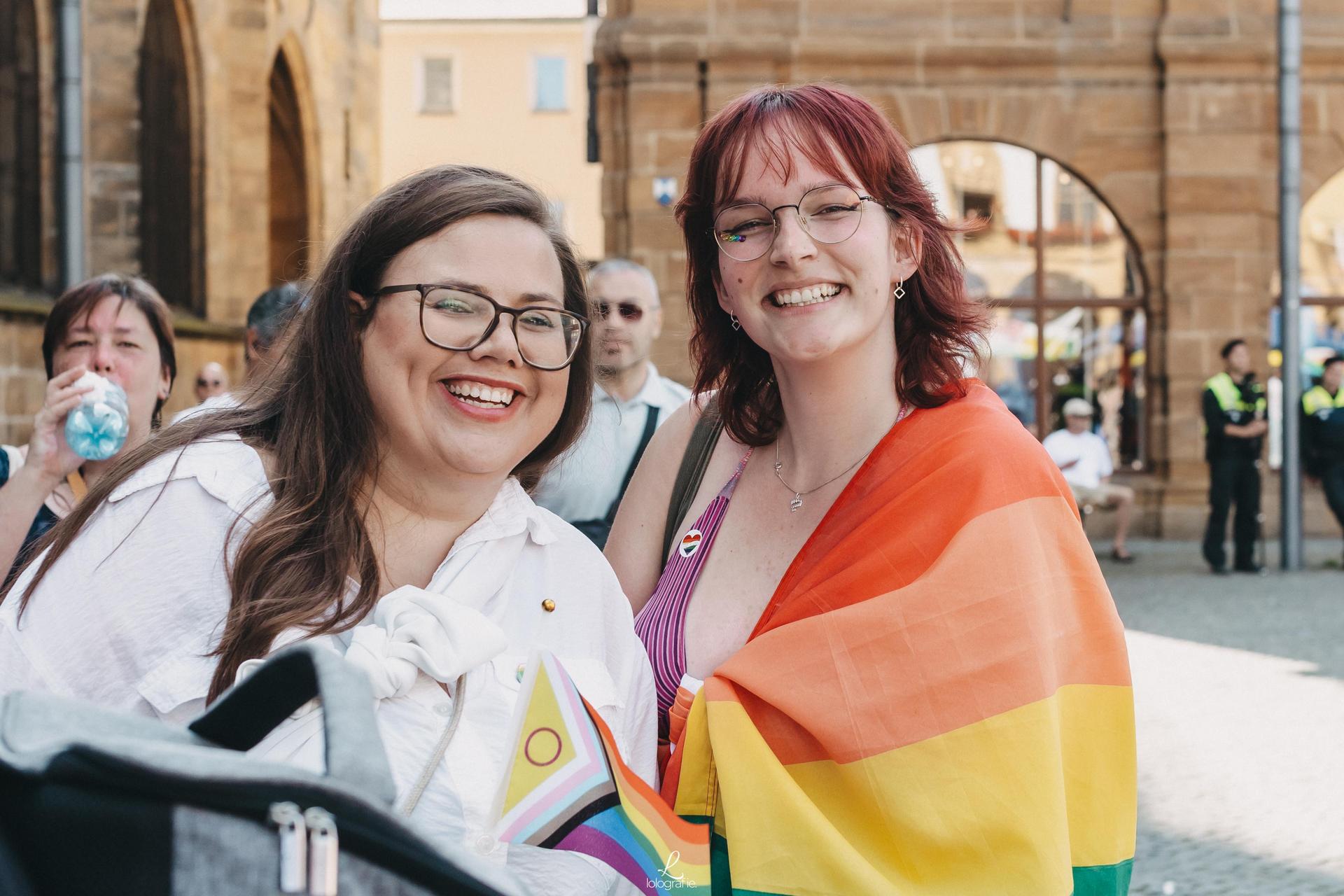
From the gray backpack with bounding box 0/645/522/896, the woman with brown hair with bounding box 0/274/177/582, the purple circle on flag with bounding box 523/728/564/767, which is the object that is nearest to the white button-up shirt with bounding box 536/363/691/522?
the woman with brown hair with bounding box 0/274/177/582

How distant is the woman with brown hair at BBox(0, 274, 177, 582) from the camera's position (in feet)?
11.2

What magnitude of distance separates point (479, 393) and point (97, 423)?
187 cm

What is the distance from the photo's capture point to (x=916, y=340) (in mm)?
2666

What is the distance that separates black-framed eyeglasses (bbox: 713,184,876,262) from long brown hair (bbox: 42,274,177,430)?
2006mm

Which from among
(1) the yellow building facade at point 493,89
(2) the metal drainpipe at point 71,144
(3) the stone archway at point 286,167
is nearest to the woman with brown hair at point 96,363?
(2) the metal drainpipe at point 71,144

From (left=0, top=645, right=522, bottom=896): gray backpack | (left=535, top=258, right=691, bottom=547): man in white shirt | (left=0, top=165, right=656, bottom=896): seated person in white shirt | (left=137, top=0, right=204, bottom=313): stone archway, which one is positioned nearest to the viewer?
(left=0, top=645, right=522, bottom=896): gray backpack

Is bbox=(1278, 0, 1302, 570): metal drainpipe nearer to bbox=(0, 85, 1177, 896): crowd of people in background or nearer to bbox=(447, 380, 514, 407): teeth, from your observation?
bbox=(0, 85, 1177, 896): crowd of people in background

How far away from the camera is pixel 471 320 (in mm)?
1867

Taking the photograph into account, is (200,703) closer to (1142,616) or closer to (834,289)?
(834,289)

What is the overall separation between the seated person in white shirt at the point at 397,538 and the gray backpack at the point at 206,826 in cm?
39

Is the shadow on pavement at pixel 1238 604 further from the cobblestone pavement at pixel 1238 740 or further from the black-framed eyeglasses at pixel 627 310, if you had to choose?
the black-framed eyeglasses at pixel 627 310

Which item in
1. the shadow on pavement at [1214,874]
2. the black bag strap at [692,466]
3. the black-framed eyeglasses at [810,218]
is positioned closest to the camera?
the black-framed eyeglasses at [810,218]

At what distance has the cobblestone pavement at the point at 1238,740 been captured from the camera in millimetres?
4723

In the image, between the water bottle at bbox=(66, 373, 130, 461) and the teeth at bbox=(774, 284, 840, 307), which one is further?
the water bottle at bbox=(66, 373, 130, 461)
